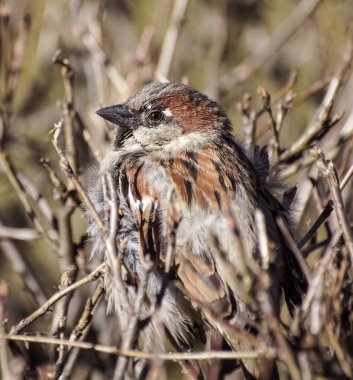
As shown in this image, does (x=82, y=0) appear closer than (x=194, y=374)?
No

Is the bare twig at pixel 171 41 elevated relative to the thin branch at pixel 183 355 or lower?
elevated

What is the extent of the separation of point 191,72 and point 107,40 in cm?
84

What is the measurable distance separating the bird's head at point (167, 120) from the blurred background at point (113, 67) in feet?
0.78

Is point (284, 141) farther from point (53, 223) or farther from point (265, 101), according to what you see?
point (53, 223)

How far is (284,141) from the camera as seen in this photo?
5.29m

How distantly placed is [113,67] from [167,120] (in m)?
0.64

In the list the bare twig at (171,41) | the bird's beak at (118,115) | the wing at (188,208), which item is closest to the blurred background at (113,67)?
the bare twig at (171,41)

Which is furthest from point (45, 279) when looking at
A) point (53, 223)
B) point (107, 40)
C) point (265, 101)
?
point (265, 101)

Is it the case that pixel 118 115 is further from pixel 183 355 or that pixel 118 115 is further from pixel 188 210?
pixel 183 355

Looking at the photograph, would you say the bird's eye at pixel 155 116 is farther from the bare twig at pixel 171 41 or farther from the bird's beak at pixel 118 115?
the bare twig at pixel 171 41

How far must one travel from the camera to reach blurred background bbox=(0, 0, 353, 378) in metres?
4.31

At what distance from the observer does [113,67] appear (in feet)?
14.3

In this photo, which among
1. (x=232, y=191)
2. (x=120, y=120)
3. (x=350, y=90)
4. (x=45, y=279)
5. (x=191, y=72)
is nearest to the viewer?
(x=232, y=191)

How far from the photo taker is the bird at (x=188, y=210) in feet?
10.3
